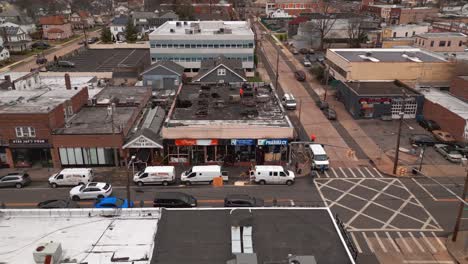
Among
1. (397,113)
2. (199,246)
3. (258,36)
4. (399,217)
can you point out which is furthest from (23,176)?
(258,36)

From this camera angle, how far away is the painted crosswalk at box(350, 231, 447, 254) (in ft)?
85.7

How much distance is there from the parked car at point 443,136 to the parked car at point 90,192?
117ft

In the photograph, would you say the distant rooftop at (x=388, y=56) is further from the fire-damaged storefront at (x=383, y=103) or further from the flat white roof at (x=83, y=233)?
the flat white roof at (x=83, y=233)

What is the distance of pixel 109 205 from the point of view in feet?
98.7

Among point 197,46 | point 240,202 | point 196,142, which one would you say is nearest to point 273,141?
point 196,142

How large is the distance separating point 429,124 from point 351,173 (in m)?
16.5

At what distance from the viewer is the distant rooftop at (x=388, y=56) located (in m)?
58.5

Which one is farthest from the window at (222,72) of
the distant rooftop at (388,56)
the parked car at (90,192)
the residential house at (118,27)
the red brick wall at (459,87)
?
the residential house at (118,27)

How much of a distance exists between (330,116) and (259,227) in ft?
112

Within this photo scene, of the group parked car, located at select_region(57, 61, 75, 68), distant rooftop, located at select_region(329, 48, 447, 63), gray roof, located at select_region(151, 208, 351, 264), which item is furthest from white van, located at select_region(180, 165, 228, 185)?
parked car, located at select_region(57, 61, 75, 68)

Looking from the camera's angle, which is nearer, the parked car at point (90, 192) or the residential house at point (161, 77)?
the parked car at point (90, 192)

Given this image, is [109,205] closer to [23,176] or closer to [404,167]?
[23,176]

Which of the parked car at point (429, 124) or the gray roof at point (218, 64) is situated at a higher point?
the gray roof at point (218, 64)

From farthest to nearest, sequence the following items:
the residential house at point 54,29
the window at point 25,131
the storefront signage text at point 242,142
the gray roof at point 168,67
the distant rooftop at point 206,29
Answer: the residential house at point 54,29 < the distant rooftop at point 206,29 < the gray roof at point 168,67 < the storefront signage text at point 242,142 < the window at point 25,131
